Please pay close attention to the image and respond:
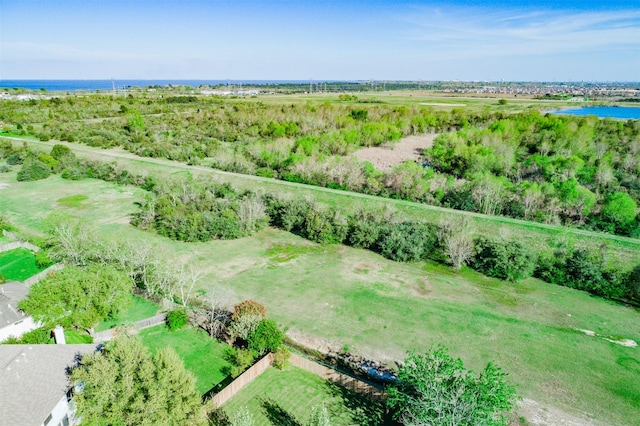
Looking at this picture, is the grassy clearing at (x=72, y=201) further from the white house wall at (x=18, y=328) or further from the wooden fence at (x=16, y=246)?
the white house wall at (x=18, y=328)

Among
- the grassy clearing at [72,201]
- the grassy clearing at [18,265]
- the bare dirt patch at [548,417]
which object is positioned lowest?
the bare dirt patch at [548,417]

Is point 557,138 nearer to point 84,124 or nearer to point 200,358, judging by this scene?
point 200,358

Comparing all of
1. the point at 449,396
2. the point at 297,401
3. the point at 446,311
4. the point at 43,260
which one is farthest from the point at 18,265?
the point at 449,396

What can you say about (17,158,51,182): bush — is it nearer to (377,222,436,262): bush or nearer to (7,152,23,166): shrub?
(7,152,23,166): shrub

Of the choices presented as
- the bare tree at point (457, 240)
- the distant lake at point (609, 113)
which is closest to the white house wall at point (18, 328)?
the bare tree at point (457, 240)

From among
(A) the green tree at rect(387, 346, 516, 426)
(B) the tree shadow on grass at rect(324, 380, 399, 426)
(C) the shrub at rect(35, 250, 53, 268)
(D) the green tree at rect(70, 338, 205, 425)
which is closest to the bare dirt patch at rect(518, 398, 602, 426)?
(A) the green tree at rect(387, 346, 516, 426)

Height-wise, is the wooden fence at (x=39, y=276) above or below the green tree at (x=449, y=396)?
below

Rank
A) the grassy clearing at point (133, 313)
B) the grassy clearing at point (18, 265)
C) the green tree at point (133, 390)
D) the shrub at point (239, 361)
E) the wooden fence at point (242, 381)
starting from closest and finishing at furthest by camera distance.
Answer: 1. the green tree at point (133, 390)
2. the wooden fence at point (242, 381)
3. the shrub at point (239, 361)
4. the grassy clearing at point (133, 313)
5. the grassy clearing at point (18, 265)
